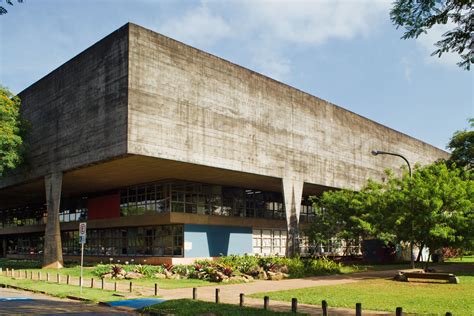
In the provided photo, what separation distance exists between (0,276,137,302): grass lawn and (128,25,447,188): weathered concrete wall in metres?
9.35

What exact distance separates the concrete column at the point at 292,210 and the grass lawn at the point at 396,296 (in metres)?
16.2

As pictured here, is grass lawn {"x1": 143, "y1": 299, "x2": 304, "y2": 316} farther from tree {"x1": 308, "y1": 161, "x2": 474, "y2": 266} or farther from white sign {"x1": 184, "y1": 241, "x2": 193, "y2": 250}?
white sign {"x1": 184, "y1": 241, "x2": 193, "y2": 250}

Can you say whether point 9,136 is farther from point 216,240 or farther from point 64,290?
point 64,290

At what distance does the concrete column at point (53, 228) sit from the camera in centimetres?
4032

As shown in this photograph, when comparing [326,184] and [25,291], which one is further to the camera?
[326,184]

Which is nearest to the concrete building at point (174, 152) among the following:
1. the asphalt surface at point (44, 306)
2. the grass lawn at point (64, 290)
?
the grass lawn at point (64, 290)

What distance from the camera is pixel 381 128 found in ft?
189

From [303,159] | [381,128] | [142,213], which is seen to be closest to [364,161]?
[381,128]

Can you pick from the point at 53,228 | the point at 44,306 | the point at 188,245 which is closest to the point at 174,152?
the point at 188,245

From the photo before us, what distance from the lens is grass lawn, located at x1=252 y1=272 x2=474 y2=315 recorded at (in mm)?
17172

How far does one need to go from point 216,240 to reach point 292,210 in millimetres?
7277

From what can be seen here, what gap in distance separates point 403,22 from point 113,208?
40.9 metres

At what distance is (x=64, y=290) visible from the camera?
23.2 metres

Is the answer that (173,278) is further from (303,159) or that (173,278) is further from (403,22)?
(403,22)
